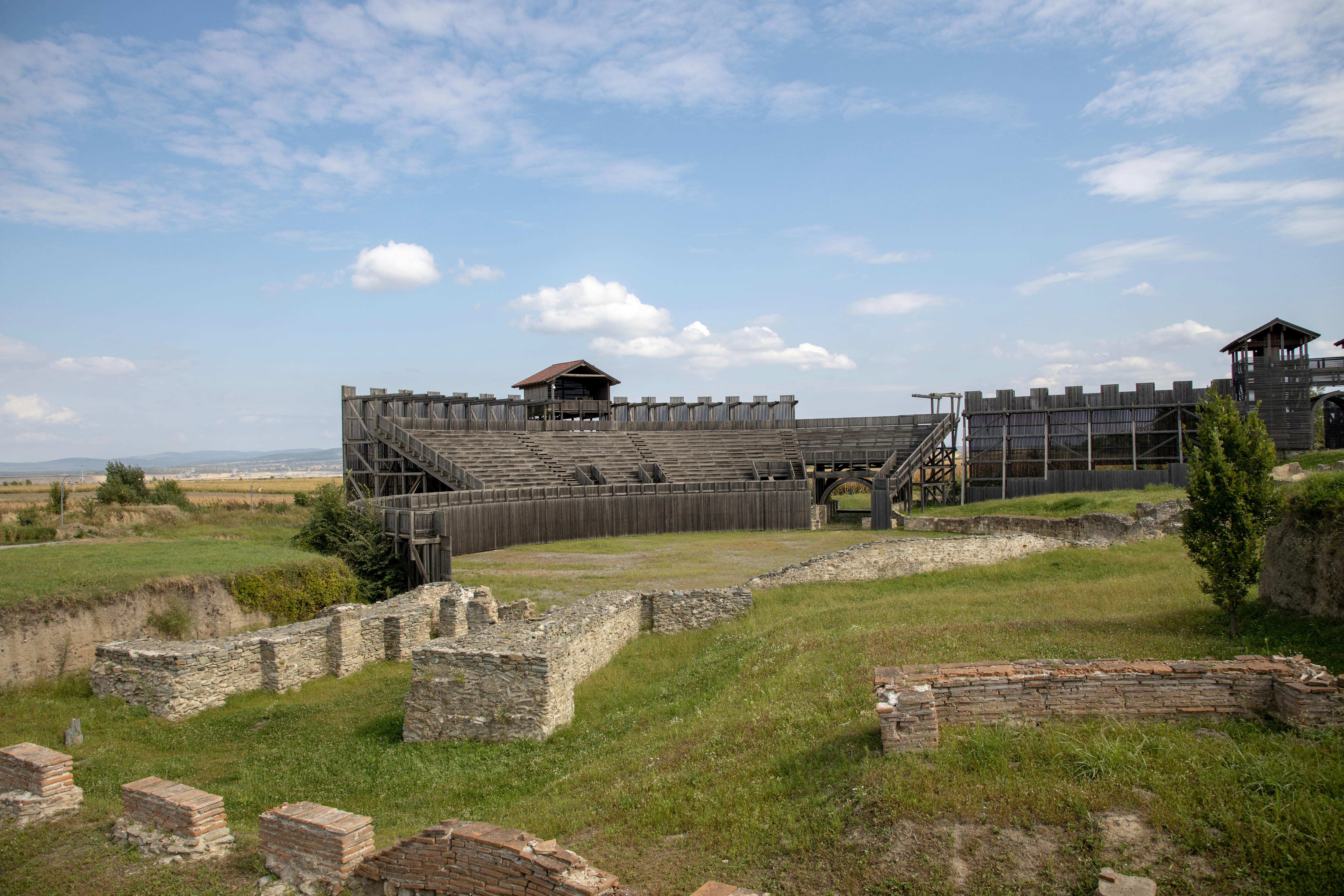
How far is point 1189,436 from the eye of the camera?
32750mm

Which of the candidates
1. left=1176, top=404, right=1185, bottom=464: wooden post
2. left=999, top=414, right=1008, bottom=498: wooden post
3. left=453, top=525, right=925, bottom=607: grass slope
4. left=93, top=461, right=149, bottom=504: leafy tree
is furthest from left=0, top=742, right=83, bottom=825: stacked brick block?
left=1176, top=404, right=1185, bottom=464: wooden post

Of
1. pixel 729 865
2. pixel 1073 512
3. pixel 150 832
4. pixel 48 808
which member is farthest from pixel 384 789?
pixel 1073 512

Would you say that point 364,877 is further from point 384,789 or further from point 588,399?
point 588,399

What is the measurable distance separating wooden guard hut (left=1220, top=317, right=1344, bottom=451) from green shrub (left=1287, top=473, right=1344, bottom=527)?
88.1 feet

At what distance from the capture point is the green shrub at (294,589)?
19969 mm

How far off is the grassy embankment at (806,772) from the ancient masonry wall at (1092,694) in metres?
0.22

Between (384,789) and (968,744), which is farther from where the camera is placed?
(384,789)

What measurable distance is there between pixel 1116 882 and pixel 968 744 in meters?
2.12

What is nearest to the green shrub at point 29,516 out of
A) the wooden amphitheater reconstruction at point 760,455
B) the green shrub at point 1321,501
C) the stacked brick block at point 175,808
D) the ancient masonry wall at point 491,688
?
the wooden amphitheater reconstruction at point 760,455

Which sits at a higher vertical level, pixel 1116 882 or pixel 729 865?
pixel 1116 882

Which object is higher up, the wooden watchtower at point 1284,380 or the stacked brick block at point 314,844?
the wooden watchtower at point 1284,380

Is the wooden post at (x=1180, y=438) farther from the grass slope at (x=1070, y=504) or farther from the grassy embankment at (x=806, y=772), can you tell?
the grassy embankment at (x=806, y=772)

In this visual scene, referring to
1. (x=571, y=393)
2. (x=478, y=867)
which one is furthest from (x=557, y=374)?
(x=478, y=867)

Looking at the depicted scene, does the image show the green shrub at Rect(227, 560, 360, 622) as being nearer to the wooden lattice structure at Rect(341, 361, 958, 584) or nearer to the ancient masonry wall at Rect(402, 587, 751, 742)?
the wooden lattice structure at Rect(341, 361, 958, 584)
